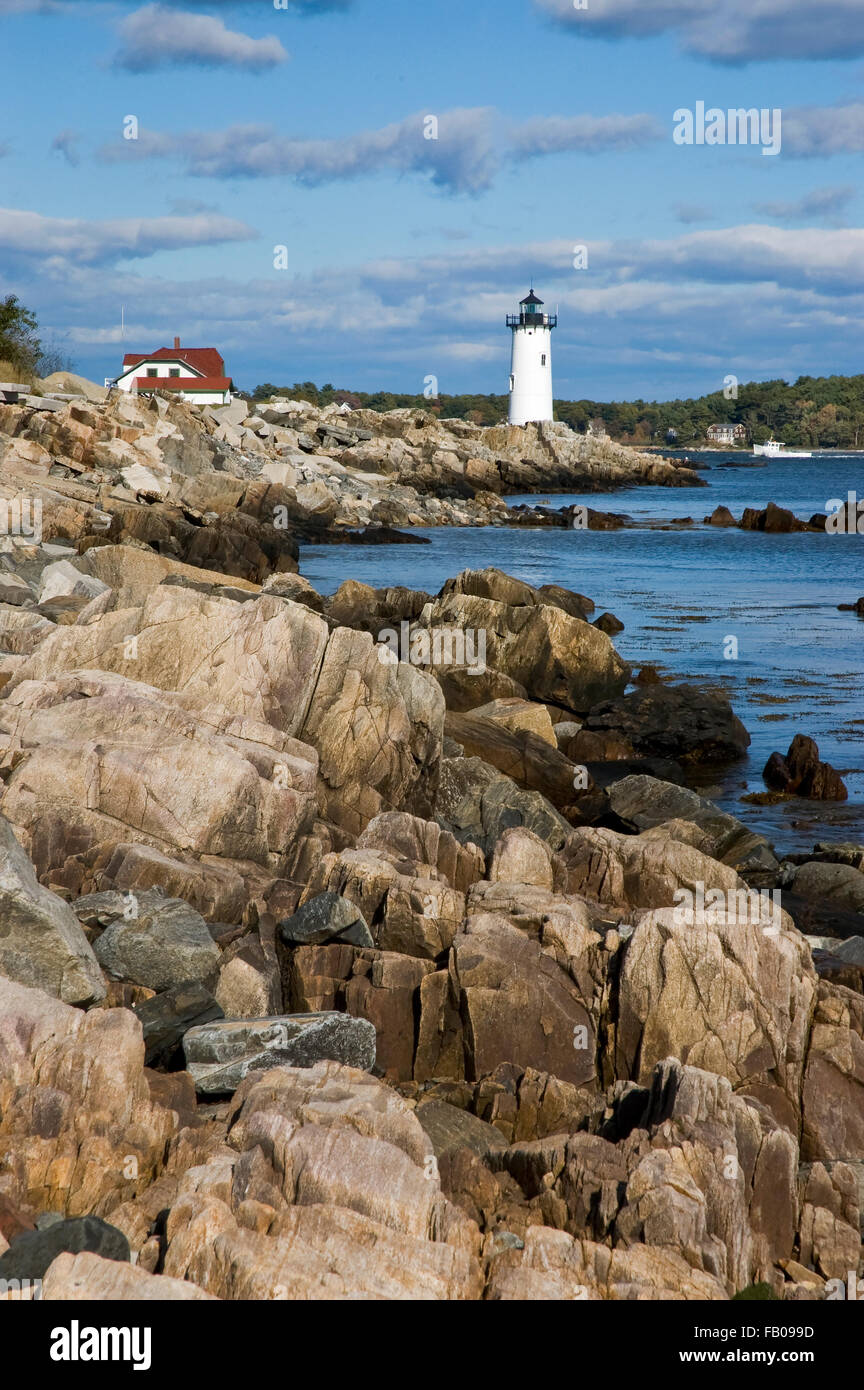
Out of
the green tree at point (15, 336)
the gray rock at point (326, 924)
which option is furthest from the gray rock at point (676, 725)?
the green tree at point (15, 336)

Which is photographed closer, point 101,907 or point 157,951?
point 157,951

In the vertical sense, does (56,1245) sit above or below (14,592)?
below

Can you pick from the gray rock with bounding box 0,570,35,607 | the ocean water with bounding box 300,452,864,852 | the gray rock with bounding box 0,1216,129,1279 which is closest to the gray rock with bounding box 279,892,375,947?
the gray rock with bounding box 0,1216,129,1279

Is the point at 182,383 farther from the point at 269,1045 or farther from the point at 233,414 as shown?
the point at 269,1045

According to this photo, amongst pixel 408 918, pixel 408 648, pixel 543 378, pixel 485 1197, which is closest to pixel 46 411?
pixel 408 648

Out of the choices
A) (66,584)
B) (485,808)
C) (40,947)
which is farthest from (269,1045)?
(66,584)

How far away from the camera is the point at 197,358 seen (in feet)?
375

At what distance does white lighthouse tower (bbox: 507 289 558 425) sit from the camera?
116 meters

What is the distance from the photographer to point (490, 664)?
26734 millimetres

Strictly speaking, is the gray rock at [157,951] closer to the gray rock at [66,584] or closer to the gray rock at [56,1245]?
the gray rock at [56,1245]

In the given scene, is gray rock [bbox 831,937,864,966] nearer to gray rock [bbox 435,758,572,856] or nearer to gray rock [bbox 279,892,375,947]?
gray rock [bbox 435,758,572,856]

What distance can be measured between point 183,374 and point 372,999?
10757 cm

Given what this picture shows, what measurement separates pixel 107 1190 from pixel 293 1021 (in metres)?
2.30

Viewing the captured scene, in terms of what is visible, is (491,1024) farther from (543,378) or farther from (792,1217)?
(543,378)
